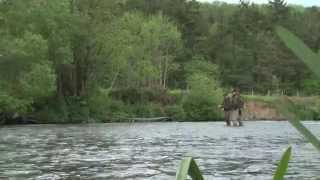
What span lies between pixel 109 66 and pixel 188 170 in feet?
203

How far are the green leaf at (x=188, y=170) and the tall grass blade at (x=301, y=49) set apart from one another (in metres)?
0.27

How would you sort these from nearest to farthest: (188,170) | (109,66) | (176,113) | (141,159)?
(188,170) < (141,159) < (109,66) < (176,113)

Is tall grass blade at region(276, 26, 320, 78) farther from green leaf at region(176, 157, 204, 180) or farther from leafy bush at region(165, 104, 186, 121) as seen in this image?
leafy bush at region(165, 104, 186, 121)

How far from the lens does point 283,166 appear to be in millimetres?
1160

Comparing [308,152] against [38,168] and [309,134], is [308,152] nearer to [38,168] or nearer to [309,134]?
[38,168]

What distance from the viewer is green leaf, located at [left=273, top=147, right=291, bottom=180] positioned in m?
1.12

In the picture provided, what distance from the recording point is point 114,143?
2825cm

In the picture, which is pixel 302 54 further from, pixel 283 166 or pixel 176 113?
pixel 176 113

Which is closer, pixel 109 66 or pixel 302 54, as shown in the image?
pixel 302 54

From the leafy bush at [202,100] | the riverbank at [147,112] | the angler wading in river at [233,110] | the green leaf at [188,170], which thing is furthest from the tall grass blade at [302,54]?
the leafy bush at [202,100]

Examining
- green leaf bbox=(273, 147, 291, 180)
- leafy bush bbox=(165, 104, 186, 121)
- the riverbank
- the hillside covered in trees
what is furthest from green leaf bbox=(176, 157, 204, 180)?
leafy bush bbox=(165, 104, 186, 121)

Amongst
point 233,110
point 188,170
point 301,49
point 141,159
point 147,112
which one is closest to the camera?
point 301,49

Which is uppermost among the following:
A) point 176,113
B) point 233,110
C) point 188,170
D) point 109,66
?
point 109,66

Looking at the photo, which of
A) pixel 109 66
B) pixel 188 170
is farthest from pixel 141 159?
pixel 109 66
